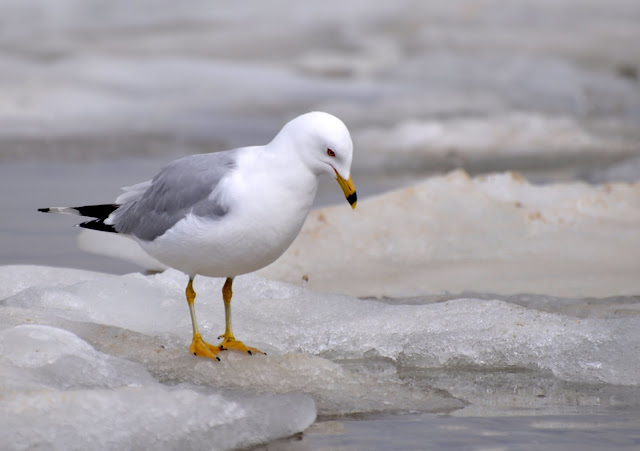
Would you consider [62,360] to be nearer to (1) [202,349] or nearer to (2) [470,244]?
(1) [202,349]

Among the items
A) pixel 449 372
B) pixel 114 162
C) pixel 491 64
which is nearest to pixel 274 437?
pixel 449 372

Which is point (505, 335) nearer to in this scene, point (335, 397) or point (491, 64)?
point (335, 397)

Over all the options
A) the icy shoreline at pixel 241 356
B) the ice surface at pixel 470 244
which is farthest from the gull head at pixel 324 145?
the ice surface at pixel 470 244

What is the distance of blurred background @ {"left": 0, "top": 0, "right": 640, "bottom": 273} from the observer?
20.3 feet

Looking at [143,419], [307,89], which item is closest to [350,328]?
[143,419]

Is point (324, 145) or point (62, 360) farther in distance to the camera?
point (324, 145)

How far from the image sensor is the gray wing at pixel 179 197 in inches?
106

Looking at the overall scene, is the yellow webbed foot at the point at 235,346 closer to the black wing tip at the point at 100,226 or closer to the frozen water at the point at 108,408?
the frozen water at the point at 108,408

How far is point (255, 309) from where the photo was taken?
3.34 meters

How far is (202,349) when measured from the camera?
278cm

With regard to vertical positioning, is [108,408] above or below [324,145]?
below

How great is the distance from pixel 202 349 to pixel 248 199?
1.56ft

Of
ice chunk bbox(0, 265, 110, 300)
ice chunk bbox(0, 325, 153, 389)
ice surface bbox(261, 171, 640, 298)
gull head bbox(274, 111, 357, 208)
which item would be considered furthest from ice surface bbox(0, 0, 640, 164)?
ice chunk bbox(0, 325, 153, 389)

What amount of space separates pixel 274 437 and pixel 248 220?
2.00 feet
